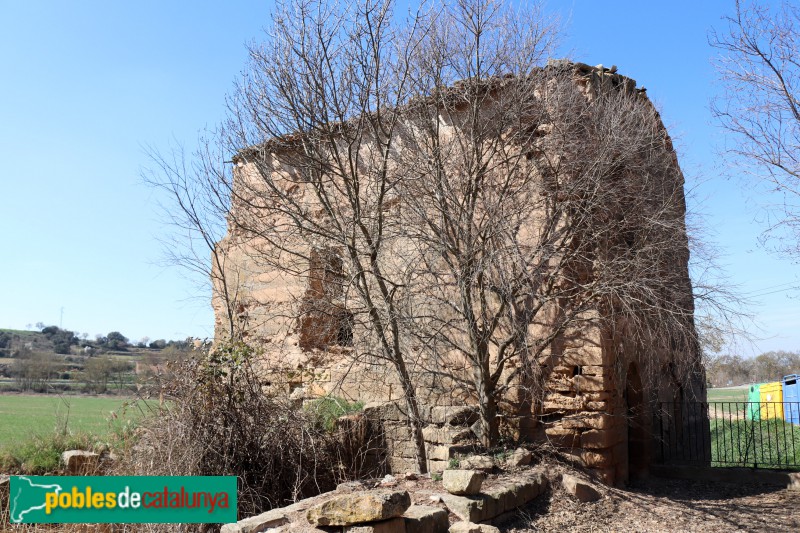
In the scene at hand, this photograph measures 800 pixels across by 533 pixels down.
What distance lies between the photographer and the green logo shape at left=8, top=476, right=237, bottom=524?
624cm

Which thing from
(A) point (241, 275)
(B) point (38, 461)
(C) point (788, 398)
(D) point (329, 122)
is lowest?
(B) point (38, 461)

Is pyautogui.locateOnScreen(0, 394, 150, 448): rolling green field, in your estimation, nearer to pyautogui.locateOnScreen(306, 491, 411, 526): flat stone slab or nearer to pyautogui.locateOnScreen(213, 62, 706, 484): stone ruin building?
pyautogui.locateOnScreen(213, 62, 706, 484): stone ruin building

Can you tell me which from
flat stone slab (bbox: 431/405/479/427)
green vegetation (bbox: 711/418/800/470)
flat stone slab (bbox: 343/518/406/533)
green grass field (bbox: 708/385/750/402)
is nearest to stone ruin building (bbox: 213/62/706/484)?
flat stone slab (bbox: 431/405/479/427)

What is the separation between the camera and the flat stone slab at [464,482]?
6309 millimetres

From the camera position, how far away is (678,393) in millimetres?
11875

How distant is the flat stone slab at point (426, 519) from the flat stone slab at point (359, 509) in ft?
0.55

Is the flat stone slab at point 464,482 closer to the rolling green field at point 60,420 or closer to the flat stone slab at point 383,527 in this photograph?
the flat stone slab at point 383,527

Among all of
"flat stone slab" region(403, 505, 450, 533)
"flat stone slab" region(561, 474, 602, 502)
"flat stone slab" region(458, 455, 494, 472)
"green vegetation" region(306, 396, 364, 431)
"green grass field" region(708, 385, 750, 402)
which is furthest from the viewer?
"green grass field" region(708, 385, 750, 402)

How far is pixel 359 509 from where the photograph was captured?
18.0 ft

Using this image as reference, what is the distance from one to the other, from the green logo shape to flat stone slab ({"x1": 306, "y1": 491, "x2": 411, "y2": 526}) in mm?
1391

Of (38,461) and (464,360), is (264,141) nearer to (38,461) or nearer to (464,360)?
(464,360)

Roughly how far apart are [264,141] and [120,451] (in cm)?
455

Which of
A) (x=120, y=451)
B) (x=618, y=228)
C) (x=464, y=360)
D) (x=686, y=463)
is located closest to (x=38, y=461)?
(x=120, y=451)

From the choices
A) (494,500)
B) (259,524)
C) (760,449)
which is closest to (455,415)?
(494,500)
